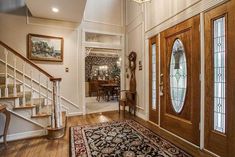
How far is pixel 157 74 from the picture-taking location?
3.69 meters

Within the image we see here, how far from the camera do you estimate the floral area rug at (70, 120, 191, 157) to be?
7.77 ft

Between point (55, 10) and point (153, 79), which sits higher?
point (55, 10)

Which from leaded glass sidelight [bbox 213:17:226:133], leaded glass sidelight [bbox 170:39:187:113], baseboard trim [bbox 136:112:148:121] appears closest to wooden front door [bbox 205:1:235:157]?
leaded glass sidelight [bbox 213:17:226:133]

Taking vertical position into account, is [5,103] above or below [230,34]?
below

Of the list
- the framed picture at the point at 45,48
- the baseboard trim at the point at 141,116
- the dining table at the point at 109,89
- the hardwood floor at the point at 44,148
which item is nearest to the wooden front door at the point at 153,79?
the baseboard trim at the point at 141,116

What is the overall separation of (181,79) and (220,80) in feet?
2.57

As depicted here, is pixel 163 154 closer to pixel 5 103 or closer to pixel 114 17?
pixel 5 103

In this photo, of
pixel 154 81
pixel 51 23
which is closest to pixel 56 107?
pixel 154 81

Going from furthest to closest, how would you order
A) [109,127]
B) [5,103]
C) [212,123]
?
[109,127], [5,103], [212,123]

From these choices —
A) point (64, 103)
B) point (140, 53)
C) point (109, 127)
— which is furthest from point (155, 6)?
point (64, 103)

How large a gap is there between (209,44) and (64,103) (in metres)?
4.11

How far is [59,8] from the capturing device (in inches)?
147

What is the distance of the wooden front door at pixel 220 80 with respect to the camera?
6.73ft

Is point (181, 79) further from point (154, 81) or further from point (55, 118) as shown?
point (55, 118)
